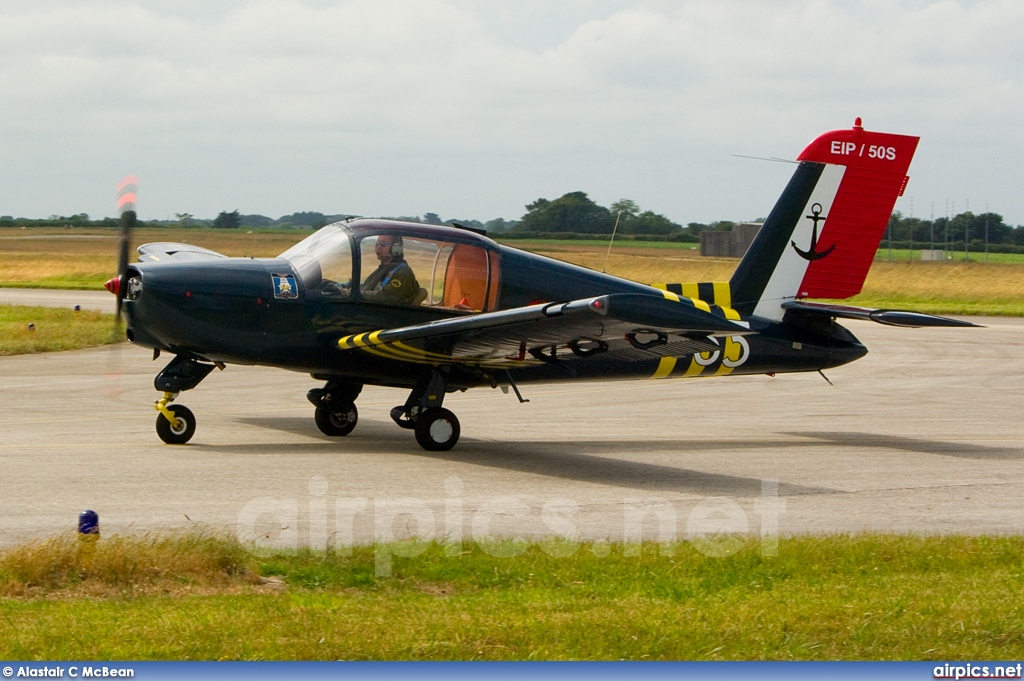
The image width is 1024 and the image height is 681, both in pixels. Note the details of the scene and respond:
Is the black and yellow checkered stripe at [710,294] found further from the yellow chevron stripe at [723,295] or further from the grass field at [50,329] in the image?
the grass field at [50,329]

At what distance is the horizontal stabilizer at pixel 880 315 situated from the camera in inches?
461

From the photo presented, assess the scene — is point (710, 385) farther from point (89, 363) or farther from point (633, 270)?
point (633, 270)

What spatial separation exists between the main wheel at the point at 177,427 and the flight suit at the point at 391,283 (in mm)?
2205

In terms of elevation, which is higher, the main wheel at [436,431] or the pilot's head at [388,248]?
the pilot's head at [388,248]

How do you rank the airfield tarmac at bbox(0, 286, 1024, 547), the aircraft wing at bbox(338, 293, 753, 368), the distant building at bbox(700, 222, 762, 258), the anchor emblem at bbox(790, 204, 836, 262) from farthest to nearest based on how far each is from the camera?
the distant building at bbox(700, 222, 762, 258)
the anchor emblem at bbox(790, 204, 836, 262)
the aircraft wing at bbox(338, 293, 753, 368)
the airfield tarmac at bbox(0, 286, 1024, 547)

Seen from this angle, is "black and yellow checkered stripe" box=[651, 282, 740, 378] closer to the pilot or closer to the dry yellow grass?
the pilot

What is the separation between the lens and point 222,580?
6488mm

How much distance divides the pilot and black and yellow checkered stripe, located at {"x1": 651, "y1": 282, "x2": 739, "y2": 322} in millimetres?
3204

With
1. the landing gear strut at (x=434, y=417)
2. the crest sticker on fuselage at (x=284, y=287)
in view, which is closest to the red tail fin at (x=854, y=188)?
the landing gear strut at (x=434, y=417)

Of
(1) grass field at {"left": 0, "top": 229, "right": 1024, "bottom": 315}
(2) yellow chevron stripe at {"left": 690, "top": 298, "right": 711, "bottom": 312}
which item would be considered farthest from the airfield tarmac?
(1) grass field at {"left": 0, "top": 229, "right": 1024, "bottom": 315}

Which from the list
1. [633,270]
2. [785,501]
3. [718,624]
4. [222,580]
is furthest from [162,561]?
[633,270]

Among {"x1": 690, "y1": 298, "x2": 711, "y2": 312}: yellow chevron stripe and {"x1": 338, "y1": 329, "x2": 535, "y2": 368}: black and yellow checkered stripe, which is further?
{"x1": 690, "y1": 298, "x2": 711, "y2": 312}: yellow chevron stripe

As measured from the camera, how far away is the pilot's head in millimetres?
11734

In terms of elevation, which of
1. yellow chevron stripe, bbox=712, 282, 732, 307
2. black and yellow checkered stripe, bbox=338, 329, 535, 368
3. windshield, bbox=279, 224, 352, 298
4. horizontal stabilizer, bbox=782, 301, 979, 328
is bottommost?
black and yellow checkered stripe, bbox=338, 329, 535, 368
